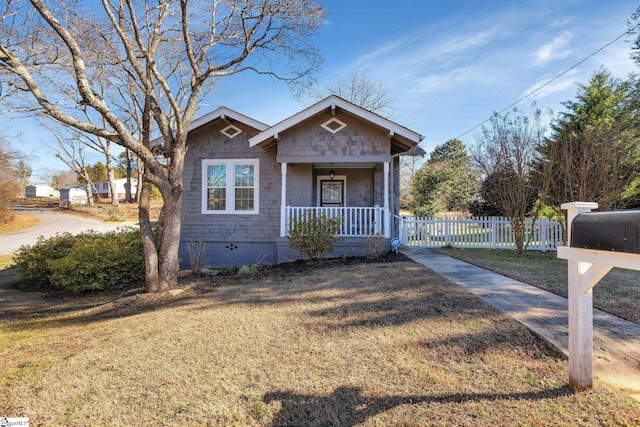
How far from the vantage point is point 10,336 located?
15.7 ft

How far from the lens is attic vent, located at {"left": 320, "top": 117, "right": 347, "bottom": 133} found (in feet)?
34.2

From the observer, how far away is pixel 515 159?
1123 centimetres

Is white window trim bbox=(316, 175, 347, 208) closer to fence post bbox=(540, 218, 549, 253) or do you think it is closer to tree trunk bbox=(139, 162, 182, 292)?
tree trunk bbox=(139, 162, 182, 292)

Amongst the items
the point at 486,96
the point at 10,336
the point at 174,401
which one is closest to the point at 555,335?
the point at 174,401

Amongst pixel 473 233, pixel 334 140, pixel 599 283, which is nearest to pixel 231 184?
pixel 334 140

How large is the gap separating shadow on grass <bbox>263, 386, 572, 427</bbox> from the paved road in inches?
756

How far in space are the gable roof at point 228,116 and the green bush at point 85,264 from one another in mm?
4369

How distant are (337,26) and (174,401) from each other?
1150 centimetres

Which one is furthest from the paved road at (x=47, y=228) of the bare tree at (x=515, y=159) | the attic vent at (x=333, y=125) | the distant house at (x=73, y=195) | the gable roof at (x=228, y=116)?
the bare tree at (x=515, y=159)

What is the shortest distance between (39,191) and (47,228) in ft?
177

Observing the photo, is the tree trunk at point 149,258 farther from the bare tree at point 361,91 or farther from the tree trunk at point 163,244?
the bare tree at point 361,91

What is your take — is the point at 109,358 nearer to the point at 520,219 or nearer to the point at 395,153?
the point at 395,153

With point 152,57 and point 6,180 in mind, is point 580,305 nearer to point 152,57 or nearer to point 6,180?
point 152,57

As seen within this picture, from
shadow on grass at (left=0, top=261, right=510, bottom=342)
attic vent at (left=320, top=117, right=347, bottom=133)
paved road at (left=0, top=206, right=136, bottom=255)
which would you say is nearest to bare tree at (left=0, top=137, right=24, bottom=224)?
paved road at (left=0, top=206, right=136, bottom=255)
